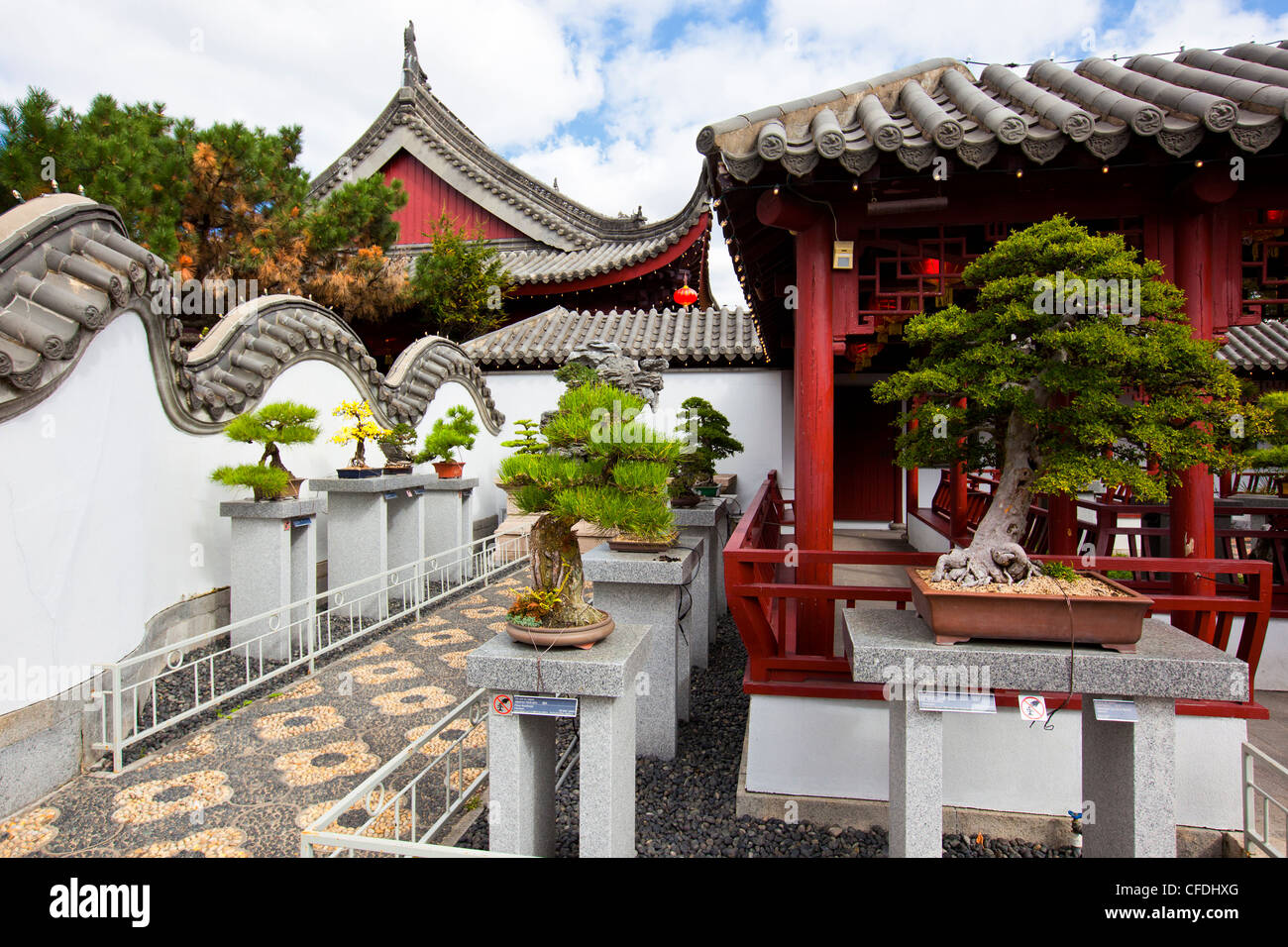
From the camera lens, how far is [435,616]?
7.67 meters

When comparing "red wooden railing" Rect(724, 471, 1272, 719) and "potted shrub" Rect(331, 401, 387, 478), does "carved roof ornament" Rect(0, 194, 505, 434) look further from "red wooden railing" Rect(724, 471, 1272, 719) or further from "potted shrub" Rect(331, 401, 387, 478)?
"red wooden railing" Rect(724, 471, 1272, 719)

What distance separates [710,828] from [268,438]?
4.80 meters

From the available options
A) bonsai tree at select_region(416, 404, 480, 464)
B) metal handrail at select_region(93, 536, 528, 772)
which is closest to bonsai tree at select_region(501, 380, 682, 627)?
metal handrail at select_region(93, 536, 528, 772)

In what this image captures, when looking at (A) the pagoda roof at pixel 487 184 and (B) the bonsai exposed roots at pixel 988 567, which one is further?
(A) the pagoda roof at pixel 487 184

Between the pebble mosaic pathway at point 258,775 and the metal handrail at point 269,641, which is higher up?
the metal handrail at point 269,641

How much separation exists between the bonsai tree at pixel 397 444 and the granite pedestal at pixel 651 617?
4.51 meters

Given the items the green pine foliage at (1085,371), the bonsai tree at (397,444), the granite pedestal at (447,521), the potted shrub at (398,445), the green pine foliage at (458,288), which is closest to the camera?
the green pine foliage at (1085,371)

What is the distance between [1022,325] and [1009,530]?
3.02ft

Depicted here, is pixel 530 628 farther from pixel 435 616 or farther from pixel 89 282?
pixel 435 616

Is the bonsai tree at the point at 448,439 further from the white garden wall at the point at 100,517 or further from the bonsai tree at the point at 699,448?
the bonsai tree at the point at 699,448

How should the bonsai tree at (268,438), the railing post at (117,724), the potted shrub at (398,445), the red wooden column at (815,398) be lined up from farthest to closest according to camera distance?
the potted shrub at (398,445) < the bonsai tree at (268,438) < the red wooden column at (815,398) < the railing post at (117,724)

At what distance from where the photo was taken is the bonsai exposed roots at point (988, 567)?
2982 mm

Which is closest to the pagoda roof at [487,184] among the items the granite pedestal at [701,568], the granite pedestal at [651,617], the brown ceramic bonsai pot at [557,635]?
the granite pedestal at [701,568]
